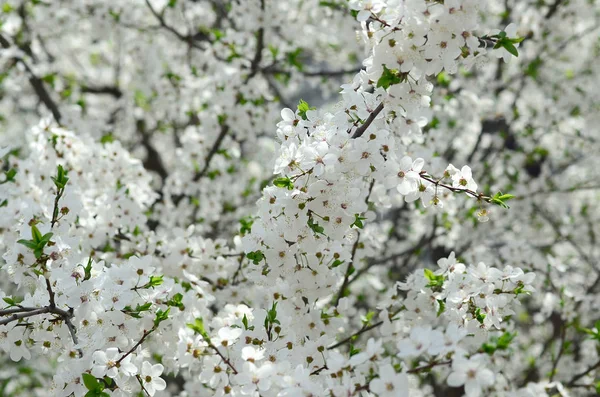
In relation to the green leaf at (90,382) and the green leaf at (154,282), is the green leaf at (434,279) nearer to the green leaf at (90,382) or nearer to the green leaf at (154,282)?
the green leaf at (154,282)

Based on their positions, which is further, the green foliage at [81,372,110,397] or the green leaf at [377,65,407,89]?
the green leaf at [377,65,407,89]

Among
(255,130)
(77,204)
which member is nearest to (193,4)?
(255,130)

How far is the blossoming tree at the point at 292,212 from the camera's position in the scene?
9.20 feet

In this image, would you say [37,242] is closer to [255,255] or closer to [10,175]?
[255,255]

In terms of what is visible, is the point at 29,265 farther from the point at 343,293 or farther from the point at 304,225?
the point at 343,293

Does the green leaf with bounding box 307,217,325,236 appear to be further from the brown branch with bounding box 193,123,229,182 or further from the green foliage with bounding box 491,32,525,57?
the brown branch with bounding box 193,123,229,182

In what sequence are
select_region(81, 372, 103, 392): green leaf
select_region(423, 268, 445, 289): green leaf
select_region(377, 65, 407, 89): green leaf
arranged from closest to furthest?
select_region(81, 372, 103, 392): green leaf
select_region(377, 65, 407, 89): green leaf
select_region(423, 268, 445, 289): green leaf

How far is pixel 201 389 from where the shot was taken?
4754 mm

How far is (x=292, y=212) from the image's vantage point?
2.90m

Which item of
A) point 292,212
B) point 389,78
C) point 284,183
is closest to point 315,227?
point 292,212

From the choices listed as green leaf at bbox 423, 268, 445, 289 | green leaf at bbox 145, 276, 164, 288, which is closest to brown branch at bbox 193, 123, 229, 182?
green leaf at bbox 145, 276, 164, 288

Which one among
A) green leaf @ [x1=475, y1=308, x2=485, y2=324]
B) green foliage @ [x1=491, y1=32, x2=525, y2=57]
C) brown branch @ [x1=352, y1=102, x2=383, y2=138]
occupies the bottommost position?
green leaf @ [x1=475, y1=308, x2=485, y2=324]

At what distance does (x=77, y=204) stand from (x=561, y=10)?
7075mm

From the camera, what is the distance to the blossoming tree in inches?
110
